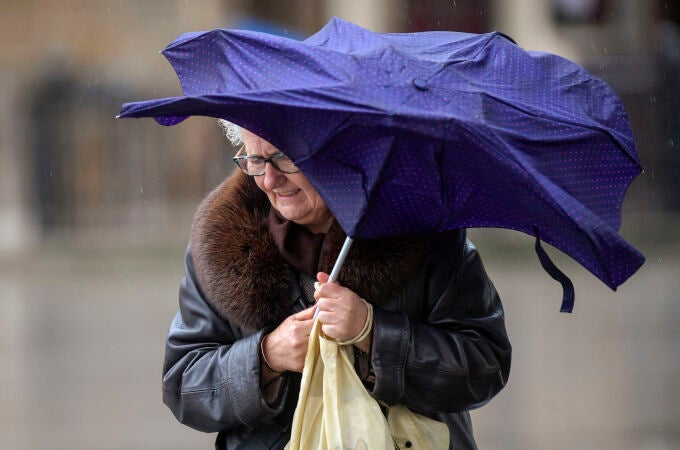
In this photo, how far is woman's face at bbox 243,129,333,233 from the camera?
2822 millimetres

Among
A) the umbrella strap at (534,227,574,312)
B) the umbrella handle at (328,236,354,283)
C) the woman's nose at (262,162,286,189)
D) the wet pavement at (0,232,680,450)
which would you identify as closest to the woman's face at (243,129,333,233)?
the woman's nose at (262,162,286,189)

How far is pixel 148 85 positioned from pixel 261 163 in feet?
45.3

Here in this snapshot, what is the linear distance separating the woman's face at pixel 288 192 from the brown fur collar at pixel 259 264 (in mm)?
70

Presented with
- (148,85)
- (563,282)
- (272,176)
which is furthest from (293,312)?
(148,85)

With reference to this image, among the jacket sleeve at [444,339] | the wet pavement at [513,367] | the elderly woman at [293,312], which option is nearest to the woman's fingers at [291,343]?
the elderly woman at [293,312]

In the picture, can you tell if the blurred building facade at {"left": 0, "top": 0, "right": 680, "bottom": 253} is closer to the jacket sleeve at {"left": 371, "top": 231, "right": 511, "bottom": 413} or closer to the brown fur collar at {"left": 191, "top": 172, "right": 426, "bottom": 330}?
the jacket sleeve at {"left": 371, "top": 231, "right": 511, "bottom": 413}

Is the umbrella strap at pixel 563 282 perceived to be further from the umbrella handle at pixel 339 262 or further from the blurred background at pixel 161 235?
the blurred background at pixel 161 235

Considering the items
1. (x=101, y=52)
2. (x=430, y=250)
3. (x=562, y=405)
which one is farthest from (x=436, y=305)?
(x=101, y=52)

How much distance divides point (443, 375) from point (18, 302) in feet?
29.3

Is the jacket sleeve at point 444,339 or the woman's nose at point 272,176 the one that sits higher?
the woman's nose at point 272,176

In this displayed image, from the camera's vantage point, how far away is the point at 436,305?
299 centimetres

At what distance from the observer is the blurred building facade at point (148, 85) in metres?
14.3

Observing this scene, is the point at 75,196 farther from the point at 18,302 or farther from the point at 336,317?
the point at 336,317

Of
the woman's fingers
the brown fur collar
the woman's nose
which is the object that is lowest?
the woman's fingers
